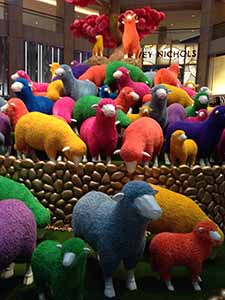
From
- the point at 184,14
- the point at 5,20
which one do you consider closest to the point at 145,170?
the point at 5,20

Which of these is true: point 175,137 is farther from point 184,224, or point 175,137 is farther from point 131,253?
point 131,253

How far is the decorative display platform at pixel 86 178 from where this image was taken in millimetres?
1184

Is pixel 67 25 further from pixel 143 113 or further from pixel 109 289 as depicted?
pixel 109 289

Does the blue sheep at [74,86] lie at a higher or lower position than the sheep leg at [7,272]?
higher

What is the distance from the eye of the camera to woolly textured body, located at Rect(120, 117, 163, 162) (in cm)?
114

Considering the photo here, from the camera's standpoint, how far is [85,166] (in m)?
1.18

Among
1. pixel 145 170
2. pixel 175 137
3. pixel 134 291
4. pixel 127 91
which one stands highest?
pixel 127 91

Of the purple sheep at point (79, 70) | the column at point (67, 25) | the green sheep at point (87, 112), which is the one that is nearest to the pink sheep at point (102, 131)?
the green sheep at point (87, 112)

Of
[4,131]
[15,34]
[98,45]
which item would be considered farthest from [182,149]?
[15,34]

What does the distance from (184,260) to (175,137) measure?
1.59ft

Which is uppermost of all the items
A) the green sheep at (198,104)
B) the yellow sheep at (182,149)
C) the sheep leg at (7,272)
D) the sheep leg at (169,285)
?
A: the green sheep at (198,104)

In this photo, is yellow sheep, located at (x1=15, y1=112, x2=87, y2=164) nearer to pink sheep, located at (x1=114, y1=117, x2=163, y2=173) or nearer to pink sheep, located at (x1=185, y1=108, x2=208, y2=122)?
pink sheep, located at (x1=114, y1=117, x2=163, y2=173)

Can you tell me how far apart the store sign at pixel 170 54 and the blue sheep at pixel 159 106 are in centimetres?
557

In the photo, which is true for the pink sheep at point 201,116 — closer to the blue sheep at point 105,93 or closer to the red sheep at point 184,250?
the blue sheep at point 105,93
